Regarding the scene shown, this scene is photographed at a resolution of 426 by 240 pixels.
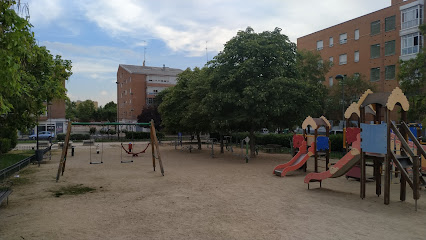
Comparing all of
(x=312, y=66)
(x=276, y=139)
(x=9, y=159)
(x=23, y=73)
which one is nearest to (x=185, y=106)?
(x=276, y=139)

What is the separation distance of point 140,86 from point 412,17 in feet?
162

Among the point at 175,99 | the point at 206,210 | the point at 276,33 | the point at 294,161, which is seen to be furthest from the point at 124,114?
the point at 206,210

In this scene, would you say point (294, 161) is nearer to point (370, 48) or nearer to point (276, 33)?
point (276, 33)

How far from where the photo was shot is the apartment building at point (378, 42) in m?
32.8

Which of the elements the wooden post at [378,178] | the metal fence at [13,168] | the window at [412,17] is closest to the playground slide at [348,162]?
the wooden post at [378,178]

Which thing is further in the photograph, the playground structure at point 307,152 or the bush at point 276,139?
the bush at point 276,139

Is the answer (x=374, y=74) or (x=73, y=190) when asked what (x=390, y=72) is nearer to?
(x=374, y=74)

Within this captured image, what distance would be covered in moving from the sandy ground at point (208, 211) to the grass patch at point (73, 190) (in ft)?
0.82

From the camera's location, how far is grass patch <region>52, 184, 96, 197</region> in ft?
34.7

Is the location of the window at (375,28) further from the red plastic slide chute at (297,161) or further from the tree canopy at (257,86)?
the red plastic slide chute at (297,161)

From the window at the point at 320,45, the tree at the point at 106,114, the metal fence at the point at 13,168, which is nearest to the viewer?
the metal fence at the point at 13,168

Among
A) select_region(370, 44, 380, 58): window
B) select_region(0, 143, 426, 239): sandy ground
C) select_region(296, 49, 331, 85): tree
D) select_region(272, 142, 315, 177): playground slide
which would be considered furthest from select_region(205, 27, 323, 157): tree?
select_region(370, 44, 380, 58): window

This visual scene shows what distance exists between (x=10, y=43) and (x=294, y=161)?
12.0 m

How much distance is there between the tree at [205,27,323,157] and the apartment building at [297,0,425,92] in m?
19.0
